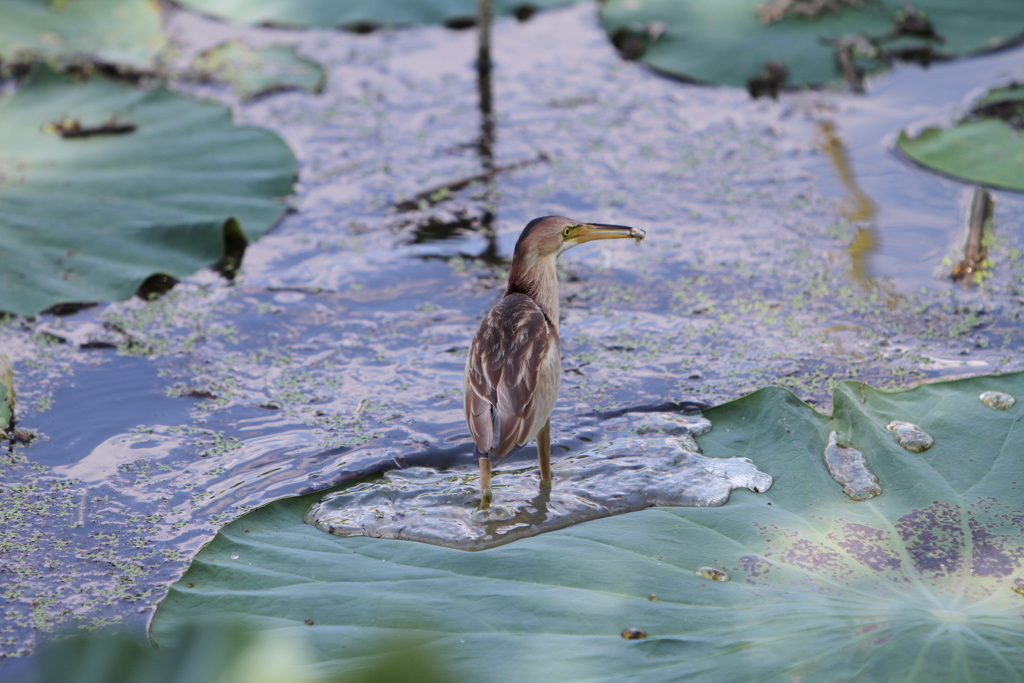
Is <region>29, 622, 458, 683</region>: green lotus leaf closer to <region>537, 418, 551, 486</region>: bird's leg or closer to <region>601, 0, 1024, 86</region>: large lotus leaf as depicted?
<region>537, 418, 551, 486</region>: bird's leg

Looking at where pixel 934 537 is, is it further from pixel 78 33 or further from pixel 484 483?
pixel 78 33

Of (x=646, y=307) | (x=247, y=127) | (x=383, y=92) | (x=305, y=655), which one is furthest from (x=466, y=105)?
(x=305, y=655)

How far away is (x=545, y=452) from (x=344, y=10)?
181 inches

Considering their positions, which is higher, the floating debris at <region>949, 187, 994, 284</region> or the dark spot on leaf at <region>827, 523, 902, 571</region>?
the floating debris at <region>949, 187, 994, 284</region>

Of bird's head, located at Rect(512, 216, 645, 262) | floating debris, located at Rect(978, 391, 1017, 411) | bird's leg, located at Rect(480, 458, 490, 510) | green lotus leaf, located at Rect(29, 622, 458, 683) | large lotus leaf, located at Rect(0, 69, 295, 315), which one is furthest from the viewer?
large lotus leaf, located at Rect(0, 69, 295, 315)

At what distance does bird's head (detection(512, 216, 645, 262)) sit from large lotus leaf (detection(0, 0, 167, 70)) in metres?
4.58

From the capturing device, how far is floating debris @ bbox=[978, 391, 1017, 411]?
289cm

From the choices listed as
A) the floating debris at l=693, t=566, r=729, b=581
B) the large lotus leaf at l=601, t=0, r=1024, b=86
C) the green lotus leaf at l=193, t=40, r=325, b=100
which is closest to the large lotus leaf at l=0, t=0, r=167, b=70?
the green lotus leaf at l=193, t=40, r=325, b=100

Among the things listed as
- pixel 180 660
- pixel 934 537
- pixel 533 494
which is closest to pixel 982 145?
pixel 934 537

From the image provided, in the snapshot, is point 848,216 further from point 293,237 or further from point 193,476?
point 193,476

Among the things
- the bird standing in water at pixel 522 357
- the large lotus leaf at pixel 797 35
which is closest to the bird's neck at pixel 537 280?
the bird standing in water at pixel 522 357

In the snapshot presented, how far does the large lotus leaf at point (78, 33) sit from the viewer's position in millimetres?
6438

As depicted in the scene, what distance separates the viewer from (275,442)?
333 cm

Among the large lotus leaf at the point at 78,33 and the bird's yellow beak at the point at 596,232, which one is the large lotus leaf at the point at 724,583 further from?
the large lotus leaf at the point at 78,33
